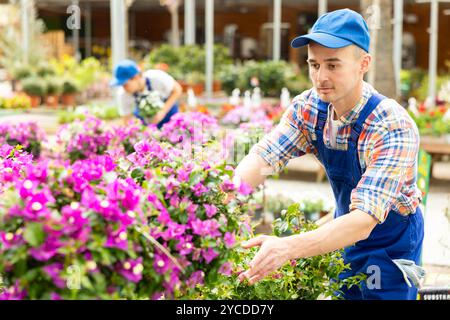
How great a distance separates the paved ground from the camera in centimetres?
573

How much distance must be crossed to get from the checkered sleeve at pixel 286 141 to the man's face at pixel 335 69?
1.01ft

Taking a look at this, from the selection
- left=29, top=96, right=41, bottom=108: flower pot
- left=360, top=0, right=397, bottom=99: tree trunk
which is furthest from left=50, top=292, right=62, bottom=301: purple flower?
left=29, top=96, right=41, bottom=108: flower pot

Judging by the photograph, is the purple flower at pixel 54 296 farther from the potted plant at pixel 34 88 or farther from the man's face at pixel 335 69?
the potted plant at pixel 34 88

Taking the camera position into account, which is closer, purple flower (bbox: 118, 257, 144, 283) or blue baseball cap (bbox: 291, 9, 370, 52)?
purple flower (bbox: 118, 257, 144, 283)

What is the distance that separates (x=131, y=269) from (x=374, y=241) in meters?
1.15

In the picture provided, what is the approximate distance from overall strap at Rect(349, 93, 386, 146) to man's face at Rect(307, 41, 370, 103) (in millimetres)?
82

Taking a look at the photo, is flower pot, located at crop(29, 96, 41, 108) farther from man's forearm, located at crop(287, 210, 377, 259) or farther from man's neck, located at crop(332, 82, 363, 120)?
man's forearm, located at crop(287, 210, 377, 259)

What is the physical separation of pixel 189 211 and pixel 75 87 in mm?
16234

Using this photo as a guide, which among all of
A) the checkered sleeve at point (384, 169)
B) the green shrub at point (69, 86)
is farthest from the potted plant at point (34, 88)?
the checkered sleeve at point (384, 169)

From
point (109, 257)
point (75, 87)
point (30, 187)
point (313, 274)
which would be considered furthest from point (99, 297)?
point (75, 87)

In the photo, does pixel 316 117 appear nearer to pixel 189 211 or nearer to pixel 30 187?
pixel 189 211

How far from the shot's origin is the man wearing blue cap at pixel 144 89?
6938 millimetres

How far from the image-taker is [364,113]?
2354 mm

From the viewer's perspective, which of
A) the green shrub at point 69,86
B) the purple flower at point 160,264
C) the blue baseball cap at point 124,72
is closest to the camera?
the purple flower at point 160,264
